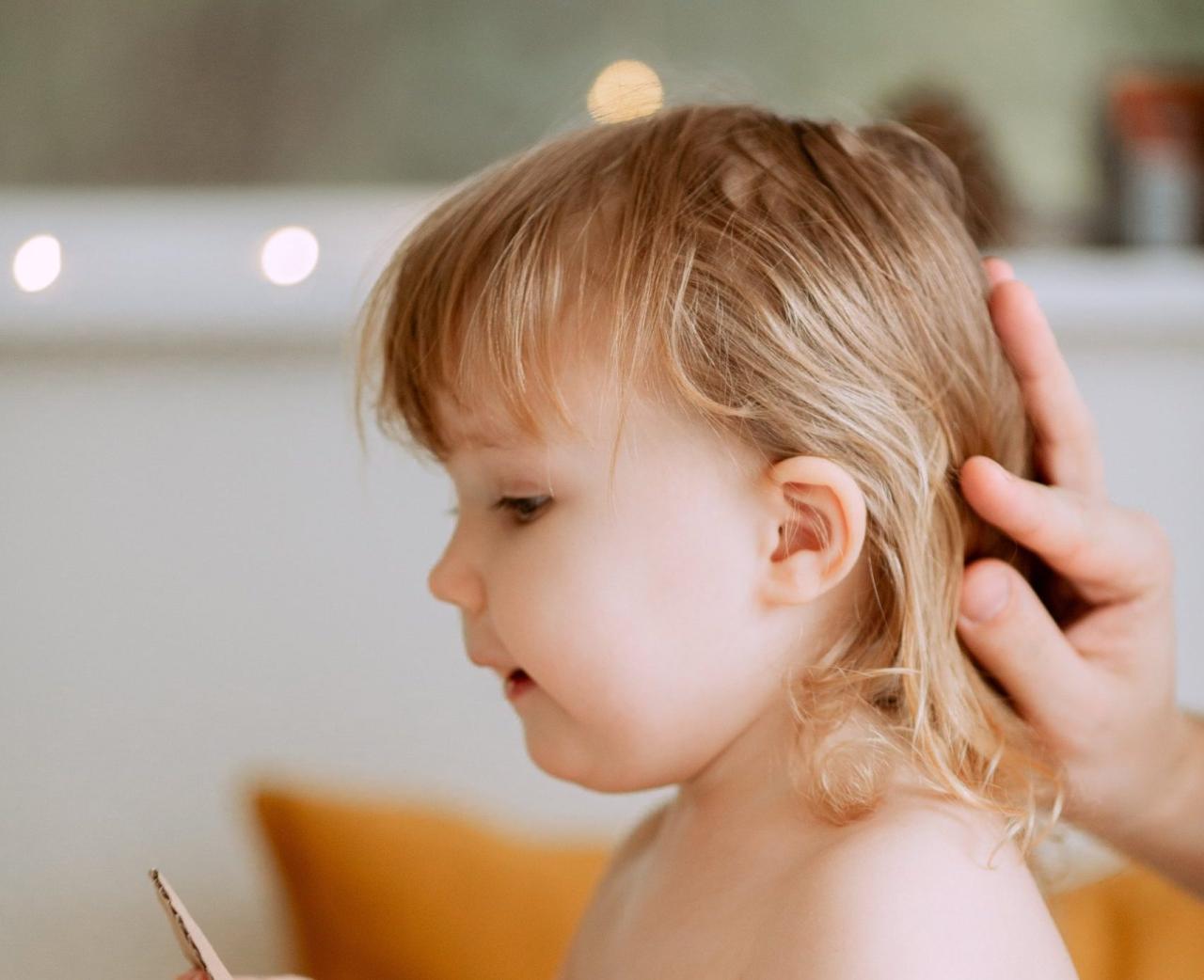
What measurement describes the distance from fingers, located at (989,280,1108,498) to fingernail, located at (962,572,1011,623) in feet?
0.31

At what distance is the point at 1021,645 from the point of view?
0.71 metres

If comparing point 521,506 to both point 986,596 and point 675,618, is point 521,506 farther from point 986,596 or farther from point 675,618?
point 986,596

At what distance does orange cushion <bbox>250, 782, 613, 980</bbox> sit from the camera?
1018mm

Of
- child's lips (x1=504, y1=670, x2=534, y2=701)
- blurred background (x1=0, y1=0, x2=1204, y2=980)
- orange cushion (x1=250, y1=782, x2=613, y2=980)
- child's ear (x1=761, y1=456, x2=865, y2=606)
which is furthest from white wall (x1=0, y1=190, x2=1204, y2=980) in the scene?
child's ear (x1=761, y1=456, x2=865, y2=606)

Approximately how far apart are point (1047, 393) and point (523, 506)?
0.30 meters

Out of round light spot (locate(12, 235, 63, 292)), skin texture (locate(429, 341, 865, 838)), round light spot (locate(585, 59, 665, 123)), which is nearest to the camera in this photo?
skin texture (locate(429, 341, 865, 838))

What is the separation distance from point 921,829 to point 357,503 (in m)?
0.78

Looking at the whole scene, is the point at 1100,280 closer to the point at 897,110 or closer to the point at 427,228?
the point at 897,110

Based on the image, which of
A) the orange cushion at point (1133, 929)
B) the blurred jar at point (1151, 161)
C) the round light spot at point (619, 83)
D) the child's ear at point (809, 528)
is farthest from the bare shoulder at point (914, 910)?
the blurred jar at point (1151, 161)

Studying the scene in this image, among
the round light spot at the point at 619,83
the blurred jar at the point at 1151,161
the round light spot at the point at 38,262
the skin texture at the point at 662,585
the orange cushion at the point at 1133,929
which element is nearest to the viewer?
the skin texture at the point at 662,585

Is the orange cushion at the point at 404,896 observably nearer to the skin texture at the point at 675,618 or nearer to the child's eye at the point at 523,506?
the skin texture at the point at 675,618

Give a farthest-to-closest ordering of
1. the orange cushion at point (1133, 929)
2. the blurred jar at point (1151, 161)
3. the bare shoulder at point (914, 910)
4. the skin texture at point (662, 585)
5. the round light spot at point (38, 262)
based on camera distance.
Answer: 1. the blurred jar at point (1151, 161)
2. the round light spot at point (38, 262)
3. the orange cushion at point (1133, 929)
4. the skin texture at point (662, 585)
5. the bare shoulder at point (914, 910)

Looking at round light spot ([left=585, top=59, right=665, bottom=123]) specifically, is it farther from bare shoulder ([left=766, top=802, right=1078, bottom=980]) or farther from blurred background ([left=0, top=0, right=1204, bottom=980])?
bare shoulder ([left=766, top=802, right=1078, bottom=980])

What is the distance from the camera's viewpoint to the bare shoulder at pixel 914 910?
1.78ft
